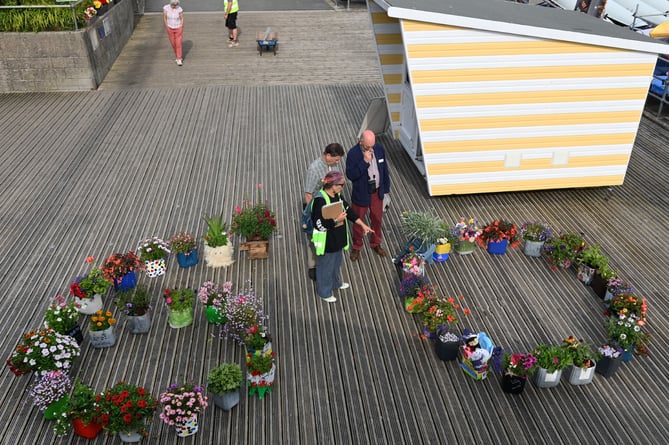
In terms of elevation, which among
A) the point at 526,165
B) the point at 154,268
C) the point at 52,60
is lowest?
the point at 154,268

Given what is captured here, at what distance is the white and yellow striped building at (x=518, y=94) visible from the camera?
28.8 ft

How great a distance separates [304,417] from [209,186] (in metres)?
5.18

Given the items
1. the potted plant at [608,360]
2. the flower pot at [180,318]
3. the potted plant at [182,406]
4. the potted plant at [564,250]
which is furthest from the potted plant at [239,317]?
the potted plant at [564,250]

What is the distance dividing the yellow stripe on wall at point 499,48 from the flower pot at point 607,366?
4.78 m

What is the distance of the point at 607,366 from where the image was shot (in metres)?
6.21

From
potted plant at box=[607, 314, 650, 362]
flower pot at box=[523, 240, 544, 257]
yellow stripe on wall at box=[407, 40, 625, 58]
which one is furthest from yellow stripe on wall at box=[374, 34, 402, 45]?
potted plant at box=[607, 314, 650, 362]

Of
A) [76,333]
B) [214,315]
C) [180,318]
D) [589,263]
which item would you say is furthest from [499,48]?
[76,333]

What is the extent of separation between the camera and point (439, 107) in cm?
905

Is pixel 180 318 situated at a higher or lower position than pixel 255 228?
lower

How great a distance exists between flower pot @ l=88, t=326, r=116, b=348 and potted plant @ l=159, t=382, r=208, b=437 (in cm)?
145

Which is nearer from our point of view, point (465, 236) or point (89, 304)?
point (89, 304)

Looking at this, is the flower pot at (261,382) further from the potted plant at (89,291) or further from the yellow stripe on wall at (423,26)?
the yellow stripe on wall at (423,26)

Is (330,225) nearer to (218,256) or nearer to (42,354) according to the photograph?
(218,256)

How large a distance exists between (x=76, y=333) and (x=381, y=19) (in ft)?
24.5
